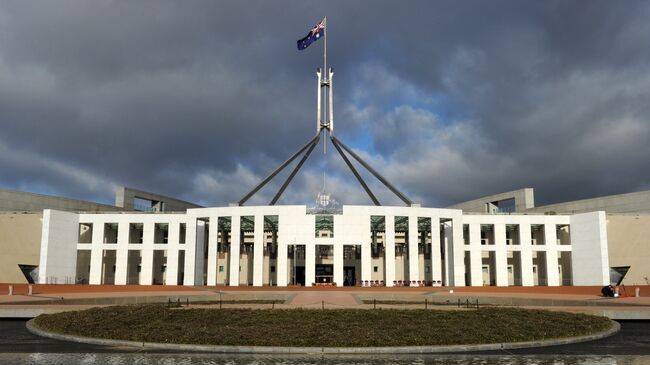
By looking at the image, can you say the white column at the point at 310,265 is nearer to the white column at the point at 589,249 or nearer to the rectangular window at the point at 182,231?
the rectangular window at the point at 182,231

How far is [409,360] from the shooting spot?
12.6 metres

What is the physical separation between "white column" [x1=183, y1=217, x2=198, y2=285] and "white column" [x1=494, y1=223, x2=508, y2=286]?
1205 inches

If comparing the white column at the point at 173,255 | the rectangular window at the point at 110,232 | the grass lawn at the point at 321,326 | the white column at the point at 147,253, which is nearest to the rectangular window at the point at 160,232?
the white column at the point at 147,253

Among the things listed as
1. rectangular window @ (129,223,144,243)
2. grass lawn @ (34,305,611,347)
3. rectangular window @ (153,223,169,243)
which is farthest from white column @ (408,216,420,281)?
rectangular window @ (129,223,144,243)

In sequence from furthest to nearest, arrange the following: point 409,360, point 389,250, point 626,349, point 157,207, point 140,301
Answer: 1. point 157,207
2. point 389,250
3. point 140,301
4. point 626,349
5. point 409,360

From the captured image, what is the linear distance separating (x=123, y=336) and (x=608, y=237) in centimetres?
5468

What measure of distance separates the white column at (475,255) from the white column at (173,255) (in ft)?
98.2

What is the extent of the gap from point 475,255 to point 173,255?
3081 cm

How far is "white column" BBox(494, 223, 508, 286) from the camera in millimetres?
54406

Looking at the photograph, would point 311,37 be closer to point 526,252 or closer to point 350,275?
point 350,275

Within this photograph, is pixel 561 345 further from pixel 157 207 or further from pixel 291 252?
pixel 157 207

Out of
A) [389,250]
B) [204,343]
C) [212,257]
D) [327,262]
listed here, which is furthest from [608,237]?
[204,343]

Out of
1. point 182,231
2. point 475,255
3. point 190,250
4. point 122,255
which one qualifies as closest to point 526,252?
point 475,255

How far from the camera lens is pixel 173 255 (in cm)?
5406
